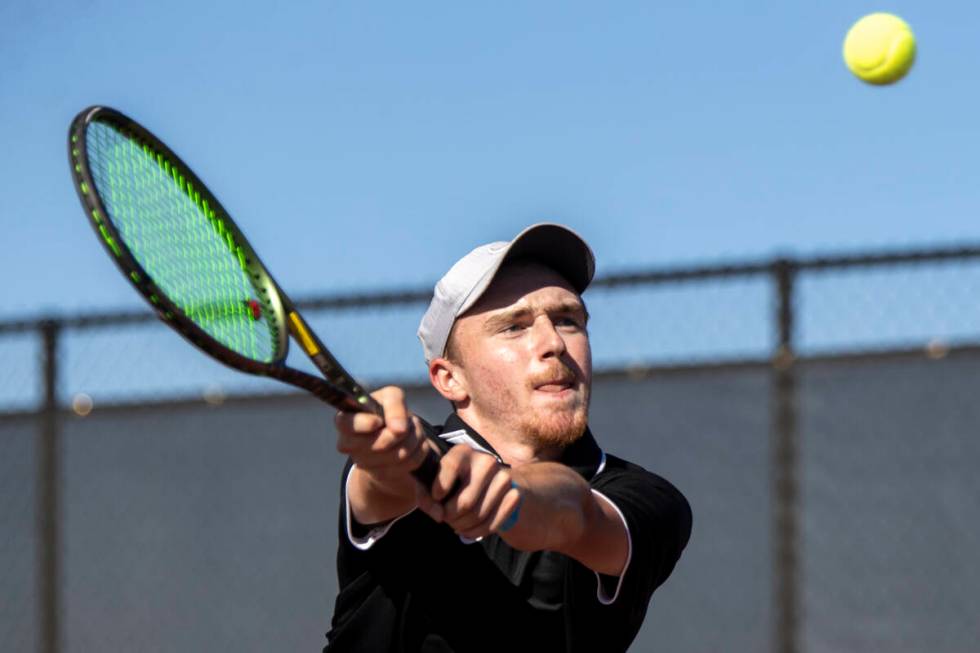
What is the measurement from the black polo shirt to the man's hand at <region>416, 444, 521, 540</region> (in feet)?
1.48

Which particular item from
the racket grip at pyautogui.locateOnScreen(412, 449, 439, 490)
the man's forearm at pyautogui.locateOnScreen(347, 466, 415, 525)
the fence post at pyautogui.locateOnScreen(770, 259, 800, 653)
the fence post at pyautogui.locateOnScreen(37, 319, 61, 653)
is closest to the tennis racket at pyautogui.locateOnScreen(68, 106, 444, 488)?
the racket grip at pyautogui.locateOnScreen(412, 449, 439, 490)

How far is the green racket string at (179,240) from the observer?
3.04 metres

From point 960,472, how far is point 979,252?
0.92m

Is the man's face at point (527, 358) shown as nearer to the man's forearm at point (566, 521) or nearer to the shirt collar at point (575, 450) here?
the shirt collar at point (575, 450)

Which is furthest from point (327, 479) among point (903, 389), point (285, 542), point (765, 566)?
point (903, 389)

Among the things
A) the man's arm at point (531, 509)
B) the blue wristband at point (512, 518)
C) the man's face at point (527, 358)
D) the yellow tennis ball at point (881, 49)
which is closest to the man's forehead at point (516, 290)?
the man's face at point (527, 358)

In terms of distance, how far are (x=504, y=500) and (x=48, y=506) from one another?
5.42 meters

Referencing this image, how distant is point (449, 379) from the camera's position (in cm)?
362

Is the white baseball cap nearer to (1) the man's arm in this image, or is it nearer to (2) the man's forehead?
(2) the man's forehead

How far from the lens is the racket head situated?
2863 mm

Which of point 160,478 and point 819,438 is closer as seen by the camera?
point 819,438

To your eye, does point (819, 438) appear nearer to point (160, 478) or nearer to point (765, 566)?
point (765, 566)

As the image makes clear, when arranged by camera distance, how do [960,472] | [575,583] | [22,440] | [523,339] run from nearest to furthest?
1. [575,583]
2. [523,339]
3. [960,472]
4. [22,440]

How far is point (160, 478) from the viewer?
7.45 metres
